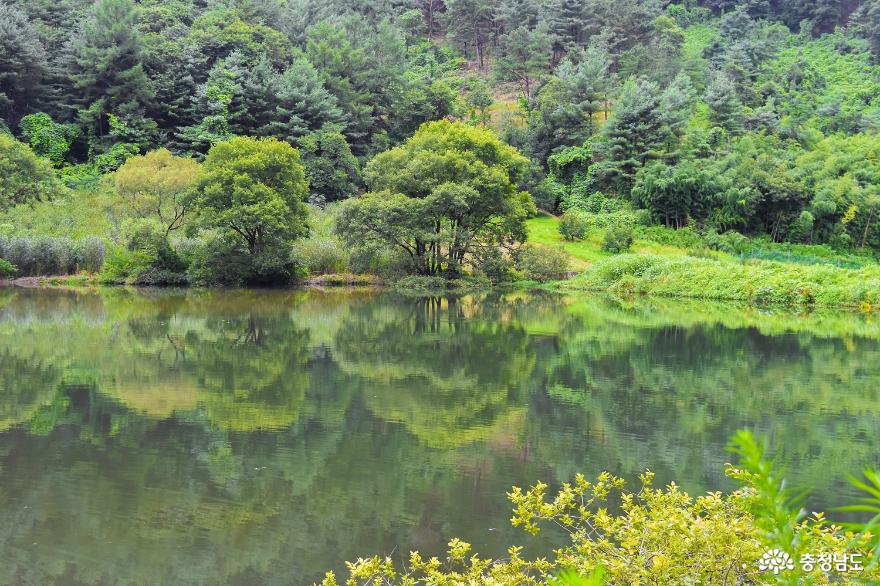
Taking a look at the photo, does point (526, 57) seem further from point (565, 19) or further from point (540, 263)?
point (540, 263)

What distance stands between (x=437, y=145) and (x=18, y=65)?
31279mm

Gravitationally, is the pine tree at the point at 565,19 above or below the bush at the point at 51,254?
above

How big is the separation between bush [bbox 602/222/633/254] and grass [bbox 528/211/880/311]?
0.50 m

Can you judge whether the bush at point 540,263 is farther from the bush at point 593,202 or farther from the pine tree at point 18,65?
the pine tree at point 18,65

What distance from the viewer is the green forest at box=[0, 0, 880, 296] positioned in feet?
113

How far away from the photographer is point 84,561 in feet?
18.9

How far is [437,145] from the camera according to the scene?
118 feet

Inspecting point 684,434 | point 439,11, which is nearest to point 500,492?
point 684,434

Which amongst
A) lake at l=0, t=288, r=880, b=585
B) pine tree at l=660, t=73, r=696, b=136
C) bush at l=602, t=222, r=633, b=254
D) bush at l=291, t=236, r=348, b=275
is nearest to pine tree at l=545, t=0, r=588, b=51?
pine tree at l=660, t=73, r=696, b=136

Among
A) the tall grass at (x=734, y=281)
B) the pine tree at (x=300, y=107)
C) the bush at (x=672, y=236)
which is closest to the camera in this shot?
the tall grass at (x=734, y=281)

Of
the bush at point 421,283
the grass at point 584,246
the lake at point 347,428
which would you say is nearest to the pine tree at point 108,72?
the bush at point 421,283

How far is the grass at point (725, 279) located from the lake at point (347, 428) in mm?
9526

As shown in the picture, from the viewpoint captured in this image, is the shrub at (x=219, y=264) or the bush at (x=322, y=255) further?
the bush at (x=322, y=255)

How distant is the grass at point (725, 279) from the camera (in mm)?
28844
